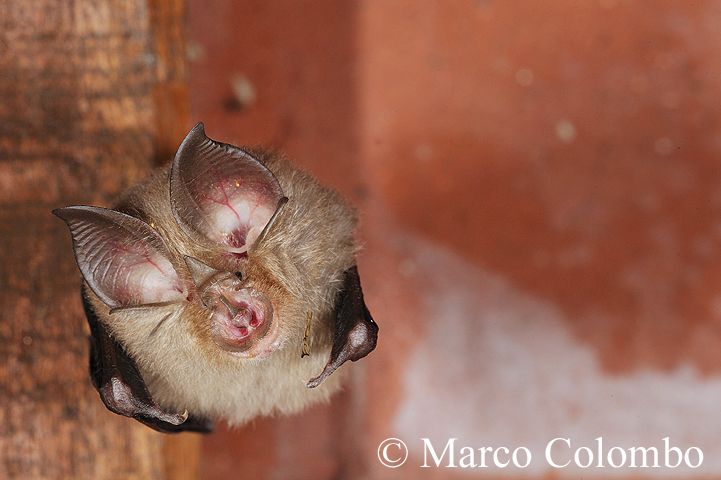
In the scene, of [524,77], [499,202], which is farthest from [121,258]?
[524,77]

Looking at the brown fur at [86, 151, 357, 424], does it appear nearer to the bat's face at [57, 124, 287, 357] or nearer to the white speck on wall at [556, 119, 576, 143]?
the bat's face at [57, 124, 287, 357]

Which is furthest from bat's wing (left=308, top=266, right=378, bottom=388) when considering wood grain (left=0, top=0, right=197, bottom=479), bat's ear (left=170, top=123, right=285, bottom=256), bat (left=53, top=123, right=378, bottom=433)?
wood grain (left=0, top=0, right=197, bottom=479)

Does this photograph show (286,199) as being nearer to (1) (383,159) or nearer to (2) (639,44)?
(1) (383,159)

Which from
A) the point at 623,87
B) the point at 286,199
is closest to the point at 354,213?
the point at 286,199

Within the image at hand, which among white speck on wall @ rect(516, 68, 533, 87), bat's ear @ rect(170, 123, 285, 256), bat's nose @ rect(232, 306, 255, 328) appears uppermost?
white speck on wall @ rect(516, 68, 533, 87)

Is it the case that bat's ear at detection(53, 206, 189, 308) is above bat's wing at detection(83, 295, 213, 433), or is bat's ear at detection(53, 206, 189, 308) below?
above

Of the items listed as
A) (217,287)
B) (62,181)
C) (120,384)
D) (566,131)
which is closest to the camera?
(217,287)

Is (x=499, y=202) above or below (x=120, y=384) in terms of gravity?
above

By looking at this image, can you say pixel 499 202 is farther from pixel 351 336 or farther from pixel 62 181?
pixel 62 181
